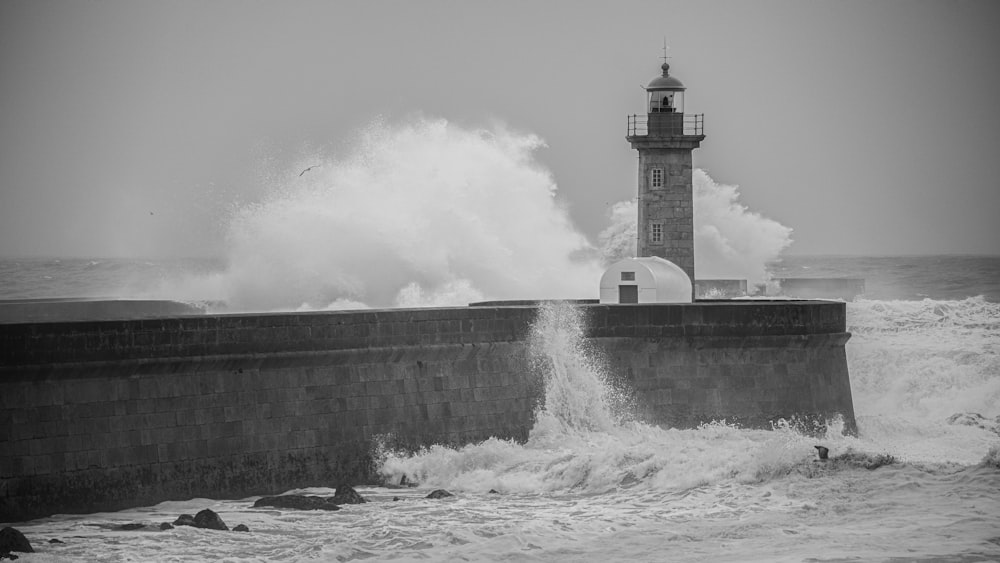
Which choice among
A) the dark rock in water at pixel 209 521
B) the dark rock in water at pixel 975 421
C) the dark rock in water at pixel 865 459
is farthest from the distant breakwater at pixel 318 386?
the dark rock in water at pixel 975 421

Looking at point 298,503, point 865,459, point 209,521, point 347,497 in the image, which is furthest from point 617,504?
point 209,521

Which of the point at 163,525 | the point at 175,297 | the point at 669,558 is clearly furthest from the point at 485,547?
the point at 175,297

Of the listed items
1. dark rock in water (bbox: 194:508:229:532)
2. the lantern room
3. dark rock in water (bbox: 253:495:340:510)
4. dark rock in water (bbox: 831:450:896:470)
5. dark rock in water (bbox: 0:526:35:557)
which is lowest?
dark rock in water (bbox: 0:526:35:557)

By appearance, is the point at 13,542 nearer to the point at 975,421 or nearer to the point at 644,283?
the point at 644,283

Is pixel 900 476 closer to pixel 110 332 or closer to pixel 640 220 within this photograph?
pixel 110 332

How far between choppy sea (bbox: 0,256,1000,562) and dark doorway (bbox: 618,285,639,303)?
337 centimetres

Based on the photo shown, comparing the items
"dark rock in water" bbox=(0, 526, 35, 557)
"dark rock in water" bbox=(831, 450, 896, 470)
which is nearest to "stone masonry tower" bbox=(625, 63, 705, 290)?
"dark rock in water" bbox=(831, 450, 896, 470)

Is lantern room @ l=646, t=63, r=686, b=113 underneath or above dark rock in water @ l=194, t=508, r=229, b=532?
above

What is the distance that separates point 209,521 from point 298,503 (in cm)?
120

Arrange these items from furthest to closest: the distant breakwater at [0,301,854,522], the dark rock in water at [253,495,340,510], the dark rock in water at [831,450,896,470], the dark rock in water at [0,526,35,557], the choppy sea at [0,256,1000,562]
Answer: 1. the dark rock in water at [831,450,896,470]
2. the dark rock in water at [253,495,340,510]
3. the distant breakwater at [0,301,854,522]
4. the choppy sea at [0,256,1000,562]
5. the dark rock in water at [0,526,35,557]

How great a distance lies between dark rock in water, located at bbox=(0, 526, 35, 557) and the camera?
1122 cm

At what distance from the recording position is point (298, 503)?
1341 centimetres

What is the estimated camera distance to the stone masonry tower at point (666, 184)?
73.5 ft

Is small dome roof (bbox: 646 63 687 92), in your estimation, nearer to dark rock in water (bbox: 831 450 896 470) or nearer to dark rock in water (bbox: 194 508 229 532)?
dark rock in water (bbox: 831 450 896 470)
